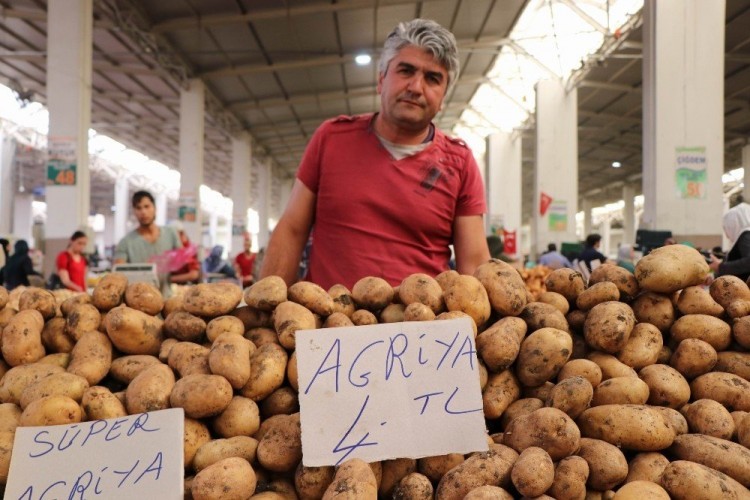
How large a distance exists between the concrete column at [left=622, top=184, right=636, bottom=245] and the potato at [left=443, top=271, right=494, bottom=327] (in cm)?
2756

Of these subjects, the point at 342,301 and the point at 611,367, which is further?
the point at 342,301

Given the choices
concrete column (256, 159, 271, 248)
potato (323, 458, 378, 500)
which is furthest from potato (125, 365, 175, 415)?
concrete column (256, 159, 271, 248)

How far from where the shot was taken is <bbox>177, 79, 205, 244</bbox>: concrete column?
1327 centimetres

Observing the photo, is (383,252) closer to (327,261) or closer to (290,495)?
(327,261)

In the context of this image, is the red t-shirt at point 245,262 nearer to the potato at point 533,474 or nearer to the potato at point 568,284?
the potato at point 568,284

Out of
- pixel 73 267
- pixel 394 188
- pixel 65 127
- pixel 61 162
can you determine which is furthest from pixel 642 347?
pixel 65 127

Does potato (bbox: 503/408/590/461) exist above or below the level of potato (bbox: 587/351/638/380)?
below

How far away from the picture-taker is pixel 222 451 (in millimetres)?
1081

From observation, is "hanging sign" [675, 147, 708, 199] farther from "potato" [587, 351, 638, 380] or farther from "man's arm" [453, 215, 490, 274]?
"potato" [587, 351, 638, 380]

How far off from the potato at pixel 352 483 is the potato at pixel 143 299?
0.72m

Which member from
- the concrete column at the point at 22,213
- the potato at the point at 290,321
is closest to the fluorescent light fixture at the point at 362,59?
the potato at the point at 290,321

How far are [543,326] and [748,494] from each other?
1.68 ft

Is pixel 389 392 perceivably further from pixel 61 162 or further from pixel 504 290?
pixel 61 162

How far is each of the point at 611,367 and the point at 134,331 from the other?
114 centimetres
